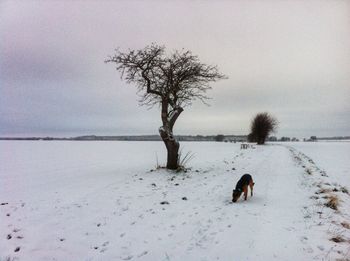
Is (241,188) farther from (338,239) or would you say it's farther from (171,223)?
(338,239)

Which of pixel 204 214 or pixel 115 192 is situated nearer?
pixel 204 214

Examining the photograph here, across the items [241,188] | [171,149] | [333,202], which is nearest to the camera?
[333,202]

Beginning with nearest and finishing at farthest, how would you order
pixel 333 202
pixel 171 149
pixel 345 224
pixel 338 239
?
pixel 338 239 < pixel 345 224 < pixel 333 202 < pixel 171 149

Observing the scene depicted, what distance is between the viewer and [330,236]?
5.82 m

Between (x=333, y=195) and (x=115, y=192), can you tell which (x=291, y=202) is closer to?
(x=333, y=195)

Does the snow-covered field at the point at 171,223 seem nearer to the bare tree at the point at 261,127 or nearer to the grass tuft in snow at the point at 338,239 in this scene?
the grass tuft in snow at the point at 338,239

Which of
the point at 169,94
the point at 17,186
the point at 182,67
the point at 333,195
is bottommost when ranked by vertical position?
the point at 17,186

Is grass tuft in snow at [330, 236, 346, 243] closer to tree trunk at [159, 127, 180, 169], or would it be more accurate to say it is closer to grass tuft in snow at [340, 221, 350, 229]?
grass tuft in snow at [340, 221, 350, 229]

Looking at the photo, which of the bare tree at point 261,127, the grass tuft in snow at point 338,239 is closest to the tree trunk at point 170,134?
the grass tuft in snow at point 338,239

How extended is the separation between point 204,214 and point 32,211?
5311 millimetres

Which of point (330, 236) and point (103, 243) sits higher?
point (330, 236)

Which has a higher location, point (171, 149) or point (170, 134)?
point (170, 134)

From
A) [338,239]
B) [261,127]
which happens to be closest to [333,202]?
[338,239]

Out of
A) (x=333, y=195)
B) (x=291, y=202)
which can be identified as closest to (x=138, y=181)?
(x=291, y=202)
